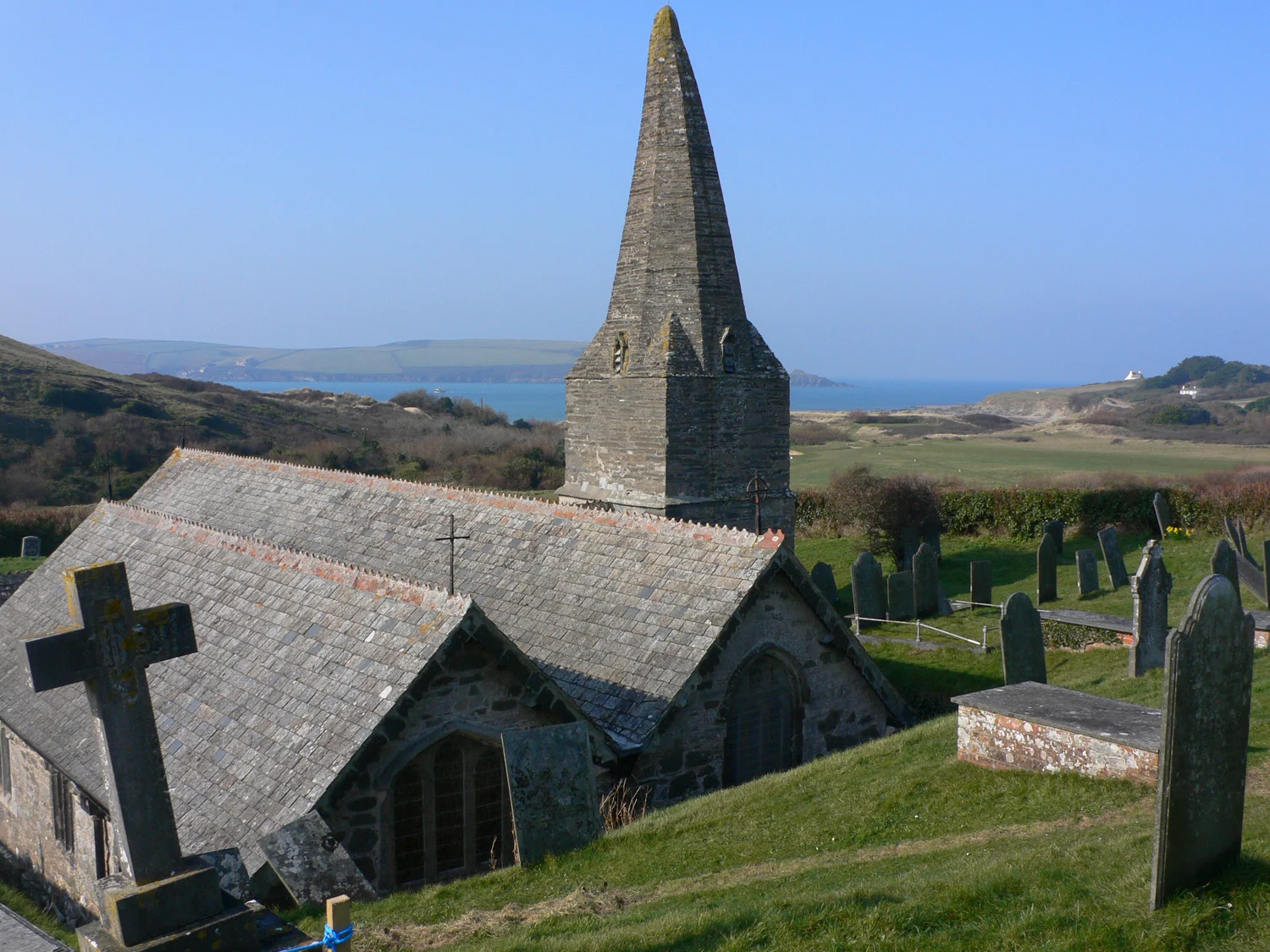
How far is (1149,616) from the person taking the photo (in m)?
14.4

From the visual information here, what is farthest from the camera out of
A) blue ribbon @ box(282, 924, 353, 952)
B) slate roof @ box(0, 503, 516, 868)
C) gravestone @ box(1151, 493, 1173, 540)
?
gravestone @ box(1151, 493, 1173, 540)

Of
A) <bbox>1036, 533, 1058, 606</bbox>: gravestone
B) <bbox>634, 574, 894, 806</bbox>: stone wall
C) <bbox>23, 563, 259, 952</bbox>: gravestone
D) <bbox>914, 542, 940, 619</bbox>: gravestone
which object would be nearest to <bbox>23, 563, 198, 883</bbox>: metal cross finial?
<bbox>23, 563, 259, 952</bbox>: gravestone

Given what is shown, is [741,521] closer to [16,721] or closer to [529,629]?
[529,629]

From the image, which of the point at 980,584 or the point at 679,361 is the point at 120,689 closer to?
the point at 679,361

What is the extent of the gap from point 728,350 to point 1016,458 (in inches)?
1411

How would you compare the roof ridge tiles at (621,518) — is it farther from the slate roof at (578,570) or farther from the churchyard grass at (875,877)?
the churchyard grass at (875,877)

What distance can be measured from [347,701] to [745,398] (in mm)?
12062

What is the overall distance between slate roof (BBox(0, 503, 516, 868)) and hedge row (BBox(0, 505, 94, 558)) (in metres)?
22.9

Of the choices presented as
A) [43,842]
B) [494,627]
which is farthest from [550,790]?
[43,842]

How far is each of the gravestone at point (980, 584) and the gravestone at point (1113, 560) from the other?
2770 millimetres

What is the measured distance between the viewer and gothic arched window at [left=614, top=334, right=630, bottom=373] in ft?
66.3

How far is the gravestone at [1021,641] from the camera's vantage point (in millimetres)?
13750

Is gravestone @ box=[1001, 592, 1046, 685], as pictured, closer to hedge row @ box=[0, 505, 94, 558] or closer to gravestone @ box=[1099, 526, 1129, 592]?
gravestone @ box=[1099, 526, 1129, 592]

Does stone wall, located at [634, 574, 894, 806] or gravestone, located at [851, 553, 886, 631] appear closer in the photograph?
stone wall, located at [634, 574, 894, 806]
